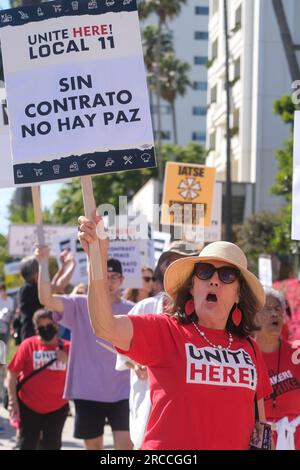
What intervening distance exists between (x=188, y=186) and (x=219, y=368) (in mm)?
8051

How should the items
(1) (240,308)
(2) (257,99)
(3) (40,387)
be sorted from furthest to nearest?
1. (2) (257,99)
2. (3) (40,387)
3. (1) (240,308)

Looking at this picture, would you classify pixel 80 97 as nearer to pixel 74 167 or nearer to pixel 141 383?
pixel 74 167

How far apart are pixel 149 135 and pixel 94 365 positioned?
3.75 meters

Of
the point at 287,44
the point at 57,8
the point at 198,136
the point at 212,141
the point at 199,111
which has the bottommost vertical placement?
the point at 198,136

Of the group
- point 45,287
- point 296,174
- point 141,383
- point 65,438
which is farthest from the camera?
point 65,438

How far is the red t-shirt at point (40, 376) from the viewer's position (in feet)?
28.5

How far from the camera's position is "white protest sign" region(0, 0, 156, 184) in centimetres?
468

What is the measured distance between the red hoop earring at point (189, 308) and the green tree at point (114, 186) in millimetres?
46775

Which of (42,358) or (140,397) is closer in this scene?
(140,397)

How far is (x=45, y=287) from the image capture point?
691 cm

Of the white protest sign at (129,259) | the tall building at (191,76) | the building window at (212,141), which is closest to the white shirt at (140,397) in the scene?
the white protest sign at (129,259)

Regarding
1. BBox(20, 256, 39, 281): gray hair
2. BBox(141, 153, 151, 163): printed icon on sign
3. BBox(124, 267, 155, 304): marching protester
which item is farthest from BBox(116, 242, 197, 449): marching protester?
BBox(20, 256, 39, 281): gray hair

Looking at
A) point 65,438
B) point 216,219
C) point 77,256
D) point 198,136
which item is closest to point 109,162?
point 65,438
